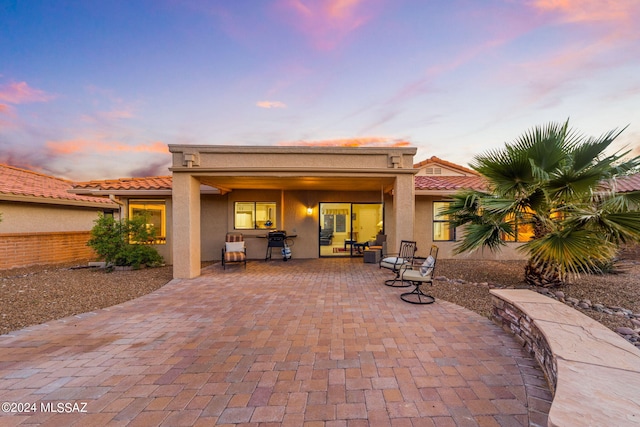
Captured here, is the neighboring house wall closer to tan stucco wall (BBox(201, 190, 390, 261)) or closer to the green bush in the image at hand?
the green bush

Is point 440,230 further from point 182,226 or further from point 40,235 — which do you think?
point 40,235

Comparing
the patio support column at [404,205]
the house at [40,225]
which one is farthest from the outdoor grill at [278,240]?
the house at [40,225]

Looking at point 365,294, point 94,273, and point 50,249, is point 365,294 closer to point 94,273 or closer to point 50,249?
point 94,273

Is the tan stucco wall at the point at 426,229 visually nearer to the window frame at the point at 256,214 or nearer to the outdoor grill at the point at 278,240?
the outdoor grill at the point at 278,240

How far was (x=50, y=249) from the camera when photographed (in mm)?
9945

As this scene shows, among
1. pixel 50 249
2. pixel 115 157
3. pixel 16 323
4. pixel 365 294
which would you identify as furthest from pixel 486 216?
pixel 115 157

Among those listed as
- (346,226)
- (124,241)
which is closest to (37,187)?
(124,241)

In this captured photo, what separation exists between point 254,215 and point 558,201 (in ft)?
31.1

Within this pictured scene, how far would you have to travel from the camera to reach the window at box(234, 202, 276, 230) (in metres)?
10.7

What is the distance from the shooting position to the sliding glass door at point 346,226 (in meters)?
11.2

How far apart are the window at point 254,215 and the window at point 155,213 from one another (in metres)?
2.72

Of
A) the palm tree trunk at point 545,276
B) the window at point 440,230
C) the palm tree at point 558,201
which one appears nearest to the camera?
the palm tree at point 558,201

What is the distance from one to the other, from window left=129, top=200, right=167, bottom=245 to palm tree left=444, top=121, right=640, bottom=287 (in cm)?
1029

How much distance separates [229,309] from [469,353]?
373 centimetres
